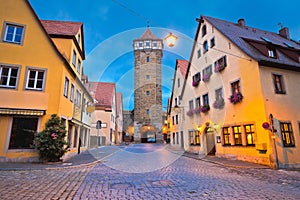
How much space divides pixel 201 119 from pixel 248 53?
7731mm

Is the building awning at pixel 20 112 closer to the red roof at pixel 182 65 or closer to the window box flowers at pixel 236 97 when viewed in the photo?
the window box flowers at pixel 236 97

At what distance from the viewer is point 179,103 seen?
2442 cm

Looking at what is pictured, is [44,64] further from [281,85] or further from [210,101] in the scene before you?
[281,85]

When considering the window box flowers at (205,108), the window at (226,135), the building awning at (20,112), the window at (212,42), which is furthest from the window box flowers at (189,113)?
the building awning at (20,112)

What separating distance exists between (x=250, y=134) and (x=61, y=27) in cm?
1607

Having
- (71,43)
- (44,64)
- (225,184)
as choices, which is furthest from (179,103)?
(225,184)

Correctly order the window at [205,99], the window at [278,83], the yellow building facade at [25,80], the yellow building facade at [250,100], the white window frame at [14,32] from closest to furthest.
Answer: the yellow building facade at [25,80]
the yellow building facade at [250,100]
the white window frame at [14,32]
the window at [278,83]
the window at [205,99]

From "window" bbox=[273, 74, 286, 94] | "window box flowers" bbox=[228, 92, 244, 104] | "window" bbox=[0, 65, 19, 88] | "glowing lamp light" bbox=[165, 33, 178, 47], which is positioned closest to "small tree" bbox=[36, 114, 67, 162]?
"window" bbox=[0, 65, 19, 88]

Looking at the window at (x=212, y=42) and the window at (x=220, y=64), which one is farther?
the window at (x=212, y=42)

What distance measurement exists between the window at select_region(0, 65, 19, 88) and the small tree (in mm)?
3206

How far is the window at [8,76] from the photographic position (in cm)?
1101

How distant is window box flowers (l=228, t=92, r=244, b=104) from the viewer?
12.5 metres

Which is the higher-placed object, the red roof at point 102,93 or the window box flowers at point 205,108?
the red roof at point 102,93

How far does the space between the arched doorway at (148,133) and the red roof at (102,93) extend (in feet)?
38.9
